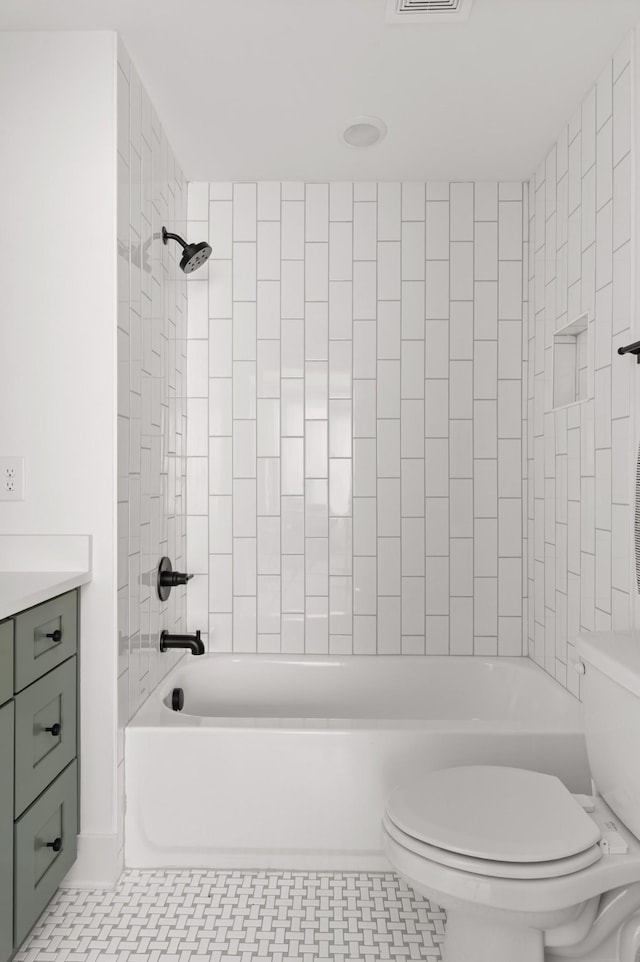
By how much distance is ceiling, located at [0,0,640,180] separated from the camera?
1868mm

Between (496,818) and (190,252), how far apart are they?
1.88 meters

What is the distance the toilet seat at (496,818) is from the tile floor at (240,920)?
0.46 metres

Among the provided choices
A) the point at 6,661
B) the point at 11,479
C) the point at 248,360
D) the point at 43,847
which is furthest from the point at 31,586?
the point at 248,360

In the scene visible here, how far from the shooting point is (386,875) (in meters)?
2.07

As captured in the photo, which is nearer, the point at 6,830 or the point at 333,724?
the point at 6,830

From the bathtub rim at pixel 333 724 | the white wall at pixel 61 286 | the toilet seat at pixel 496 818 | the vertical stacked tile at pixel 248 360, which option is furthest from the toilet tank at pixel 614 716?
the vertical stacked tile at pixel 248 360

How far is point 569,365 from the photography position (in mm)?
2531

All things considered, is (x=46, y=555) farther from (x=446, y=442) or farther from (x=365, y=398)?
(x=446, y=442)

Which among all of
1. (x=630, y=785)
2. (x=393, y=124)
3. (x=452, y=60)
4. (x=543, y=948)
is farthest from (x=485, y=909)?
(x=393, y=124)

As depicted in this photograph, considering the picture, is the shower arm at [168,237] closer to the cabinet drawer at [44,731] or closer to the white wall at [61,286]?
the white wall at [61,286]

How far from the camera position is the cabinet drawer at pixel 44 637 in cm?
157

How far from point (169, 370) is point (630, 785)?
1.91 metres

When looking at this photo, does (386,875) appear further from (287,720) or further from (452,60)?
(452,60)

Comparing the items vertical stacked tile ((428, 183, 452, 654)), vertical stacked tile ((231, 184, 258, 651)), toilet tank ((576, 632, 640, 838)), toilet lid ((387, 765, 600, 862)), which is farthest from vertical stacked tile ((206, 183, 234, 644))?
toilet tank ((576, 632, 640, 838))
